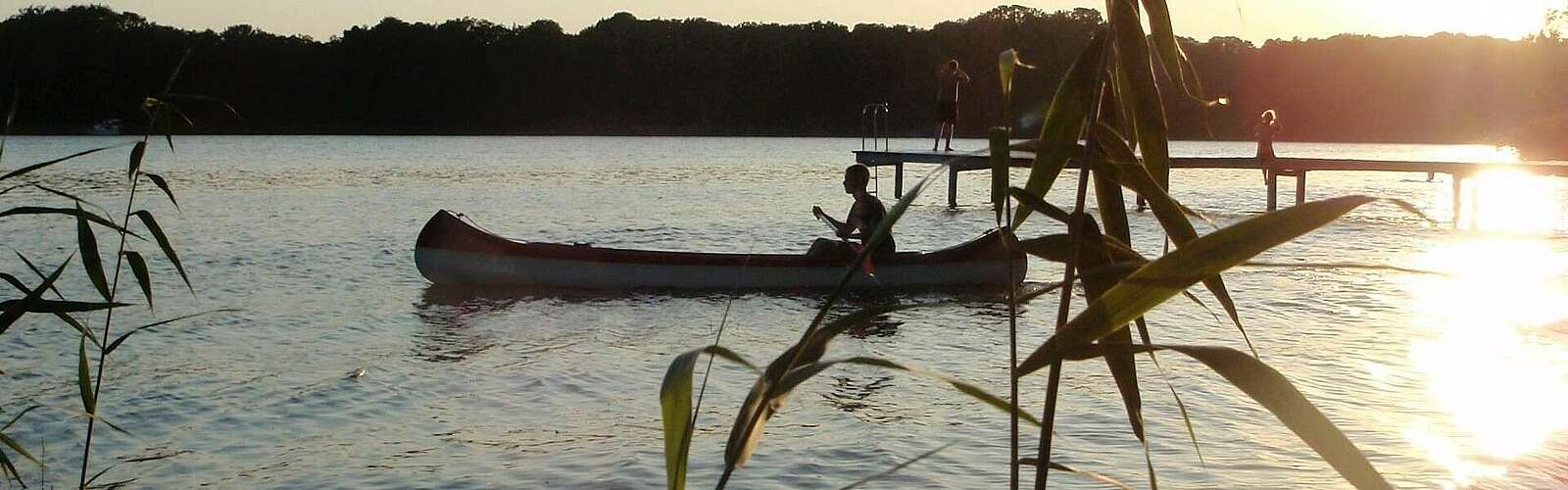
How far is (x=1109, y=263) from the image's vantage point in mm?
1462

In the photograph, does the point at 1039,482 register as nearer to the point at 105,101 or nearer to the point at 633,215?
the point at 633,215

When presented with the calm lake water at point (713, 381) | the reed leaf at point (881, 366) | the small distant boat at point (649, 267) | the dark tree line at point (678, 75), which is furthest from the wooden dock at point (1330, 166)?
the dark tree line at point (678, 75)

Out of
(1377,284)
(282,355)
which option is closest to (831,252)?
(282,355)

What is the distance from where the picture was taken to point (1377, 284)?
556 inches

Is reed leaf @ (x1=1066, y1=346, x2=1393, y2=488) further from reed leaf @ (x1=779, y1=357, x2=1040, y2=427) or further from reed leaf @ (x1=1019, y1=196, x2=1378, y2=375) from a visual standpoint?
reed leaf @ (x1=779, y1=357, x2=1040, y2=427)

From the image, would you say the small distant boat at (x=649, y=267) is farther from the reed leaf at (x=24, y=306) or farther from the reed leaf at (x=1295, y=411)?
the reed leaf at (x=1295, y=411)

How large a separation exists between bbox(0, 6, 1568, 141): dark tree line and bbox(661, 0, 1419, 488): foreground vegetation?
66.7 meters

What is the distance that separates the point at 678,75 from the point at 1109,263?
307ft

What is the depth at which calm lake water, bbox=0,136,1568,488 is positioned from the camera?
21.6ft

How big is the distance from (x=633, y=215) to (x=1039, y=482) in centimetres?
2492

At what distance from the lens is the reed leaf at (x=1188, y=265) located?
44.6 inches

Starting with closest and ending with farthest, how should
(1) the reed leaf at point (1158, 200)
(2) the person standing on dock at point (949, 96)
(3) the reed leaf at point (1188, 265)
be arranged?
(3) the reed leaf at point (1188, 265) < (1) the reed leaf at point (1158, 200) < (2) the person standing on dock at point (949, 96)

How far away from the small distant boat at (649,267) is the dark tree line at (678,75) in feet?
181

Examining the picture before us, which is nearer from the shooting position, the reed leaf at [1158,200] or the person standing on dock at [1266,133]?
the reed leaf at [1158,200]
